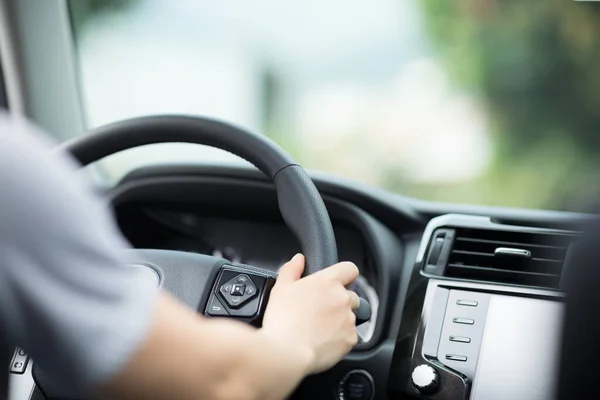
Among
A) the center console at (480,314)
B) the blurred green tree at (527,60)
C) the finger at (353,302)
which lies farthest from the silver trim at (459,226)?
the blurred green tree at (527,60)

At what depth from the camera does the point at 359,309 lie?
1.08 m

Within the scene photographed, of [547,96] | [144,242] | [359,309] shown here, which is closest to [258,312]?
[359,309]

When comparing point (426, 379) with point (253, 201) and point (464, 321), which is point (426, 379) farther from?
point (253, 201)

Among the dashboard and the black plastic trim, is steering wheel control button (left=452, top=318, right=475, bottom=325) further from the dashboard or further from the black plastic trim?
the black plastic trim

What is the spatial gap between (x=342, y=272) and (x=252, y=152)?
29 cm

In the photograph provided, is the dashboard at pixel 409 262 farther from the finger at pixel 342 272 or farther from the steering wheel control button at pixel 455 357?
the finger at pixel 342 272

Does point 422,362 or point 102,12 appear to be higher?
point 102,12

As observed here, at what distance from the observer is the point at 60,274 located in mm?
667

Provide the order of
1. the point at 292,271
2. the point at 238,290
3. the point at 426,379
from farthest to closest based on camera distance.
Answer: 1. the point at 426,379
2. the point at 238,290
3. the point at 292,271


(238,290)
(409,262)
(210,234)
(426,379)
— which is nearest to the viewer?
(238,290)

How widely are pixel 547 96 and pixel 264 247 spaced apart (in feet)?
5.43

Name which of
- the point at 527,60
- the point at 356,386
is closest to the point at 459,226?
the point at 356,386

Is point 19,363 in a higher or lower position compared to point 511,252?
lower

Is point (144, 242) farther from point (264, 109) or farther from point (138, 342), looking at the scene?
point (264, 109)
